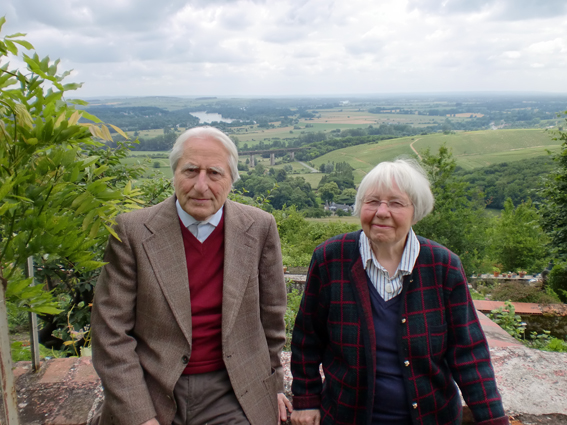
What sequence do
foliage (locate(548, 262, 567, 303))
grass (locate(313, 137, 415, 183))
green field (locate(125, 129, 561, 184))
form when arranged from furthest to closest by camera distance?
grass (locate(313, 137, 415, 183))
green field (locate(125, 129, 561, 184))
foliage (locate(548, 262, 567, 303))

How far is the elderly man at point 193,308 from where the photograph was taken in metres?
1.78

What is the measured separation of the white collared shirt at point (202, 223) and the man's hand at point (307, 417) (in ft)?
3.06

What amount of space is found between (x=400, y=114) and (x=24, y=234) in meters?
141

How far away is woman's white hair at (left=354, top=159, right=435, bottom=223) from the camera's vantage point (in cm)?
186

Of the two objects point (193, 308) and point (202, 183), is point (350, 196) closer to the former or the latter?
point (202, 183)

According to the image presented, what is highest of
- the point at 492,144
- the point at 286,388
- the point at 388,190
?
the point at 388,190

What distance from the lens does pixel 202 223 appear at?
1986 millimetres

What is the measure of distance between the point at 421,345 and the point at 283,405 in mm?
778

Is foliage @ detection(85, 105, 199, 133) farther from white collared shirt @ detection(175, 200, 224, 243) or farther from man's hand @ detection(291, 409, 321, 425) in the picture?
man's hand @ detection(291, 409, 321, 425)

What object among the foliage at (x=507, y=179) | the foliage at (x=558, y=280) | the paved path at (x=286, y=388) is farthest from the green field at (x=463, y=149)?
the paved path at (x=286, y=388)

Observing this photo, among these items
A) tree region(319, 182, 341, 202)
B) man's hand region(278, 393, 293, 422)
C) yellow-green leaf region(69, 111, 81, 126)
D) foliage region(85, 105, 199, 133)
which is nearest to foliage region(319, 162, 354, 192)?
tree region(319, 182, 341, 202)

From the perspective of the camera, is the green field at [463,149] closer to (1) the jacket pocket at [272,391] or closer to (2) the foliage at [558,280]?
(2) the foliage at [558,280]

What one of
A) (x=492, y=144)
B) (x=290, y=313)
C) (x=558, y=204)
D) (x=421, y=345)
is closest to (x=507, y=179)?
(x=492, y=144)

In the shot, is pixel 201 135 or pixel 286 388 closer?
pixel 201 135
